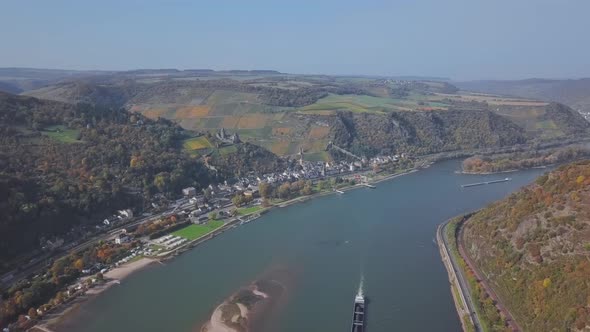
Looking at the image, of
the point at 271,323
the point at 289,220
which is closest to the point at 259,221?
the point at 289,220

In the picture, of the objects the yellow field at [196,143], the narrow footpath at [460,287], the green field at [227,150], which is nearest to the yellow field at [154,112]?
the yellow field at [196,143]

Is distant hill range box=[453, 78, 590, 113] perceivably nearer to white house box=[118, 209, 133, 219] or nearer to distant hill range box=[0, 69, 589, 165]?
distant hill range box=[0, 69, 589, 165]

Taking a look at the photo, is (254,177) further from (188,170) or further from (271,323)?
(271,323)

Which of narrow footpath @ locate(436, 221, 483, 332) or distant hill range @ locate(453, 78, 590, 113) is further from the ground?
distant hill range @ locate(453, 78, 590, 113)

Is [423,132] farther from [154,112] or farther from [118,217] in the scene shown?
[118,217]

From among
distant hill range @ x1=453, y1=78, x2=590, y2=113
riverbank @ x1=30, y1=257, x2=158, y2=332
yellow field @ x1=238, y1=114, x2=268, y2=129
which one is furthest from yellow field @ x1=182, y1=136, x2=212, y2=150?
distant hill range @ x1=453, y1=78, x2=590, y2=113

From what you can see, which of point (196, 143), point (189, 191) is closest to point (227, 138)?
point (196, 143)
